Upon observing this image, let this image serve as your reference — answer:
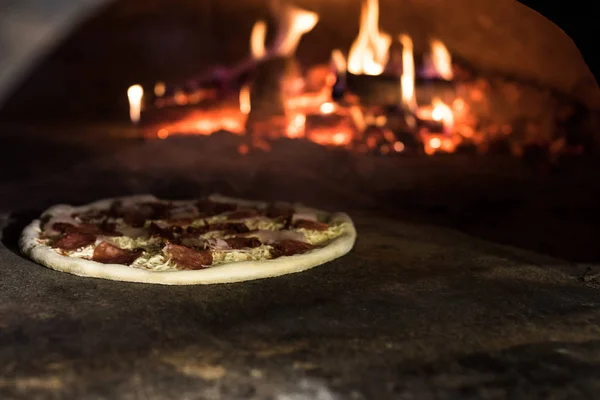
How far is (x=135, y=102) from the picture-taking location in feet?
21.1

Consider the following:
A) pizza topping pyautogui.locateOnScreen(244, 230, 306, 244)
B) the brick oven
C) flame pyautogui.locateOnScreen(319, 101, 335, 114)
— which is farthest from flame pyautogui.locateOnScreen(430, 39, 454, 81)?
pizza topping pyautogui.locateOnScreen(244, 230, 306, 244)

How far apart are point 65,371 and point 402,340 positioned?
1066mm

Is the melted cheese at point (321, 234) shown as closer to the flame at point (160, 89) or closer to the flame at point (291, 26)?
the flame at point (291, 26)

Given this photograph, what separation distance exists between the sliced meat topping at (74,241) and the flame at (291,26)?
340 centimetres

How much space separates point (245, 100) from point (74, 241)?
10.9 ft

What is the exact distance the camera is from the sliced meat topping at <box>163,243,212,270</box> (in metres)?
2.70

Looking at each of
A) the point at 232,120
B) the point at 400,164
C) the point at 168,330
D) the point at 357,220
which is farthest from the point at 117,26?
the point at 168,330

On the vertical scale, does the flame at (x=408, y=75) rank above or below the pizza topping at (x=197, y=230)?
above

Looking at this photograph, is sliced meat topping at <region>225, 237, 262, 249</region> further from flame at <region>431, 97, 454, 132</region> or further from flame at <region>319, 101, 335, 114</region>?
flame at <region>431, 97, 454, 132</region>

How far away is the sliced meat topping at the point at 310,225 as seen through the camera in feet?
10.5

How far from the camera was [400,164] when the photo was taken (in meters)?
5.24

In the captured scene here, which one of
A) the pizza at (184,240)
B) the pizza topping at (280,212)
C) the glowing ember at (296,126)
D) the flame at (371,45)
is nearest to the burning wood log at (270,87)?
the glowing ember at (296,126)

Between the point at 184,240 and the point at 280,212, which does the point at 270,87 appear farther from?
the point at 184,240

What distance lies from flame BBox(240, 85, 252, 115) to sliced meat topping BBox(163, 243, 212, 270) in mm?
3319
